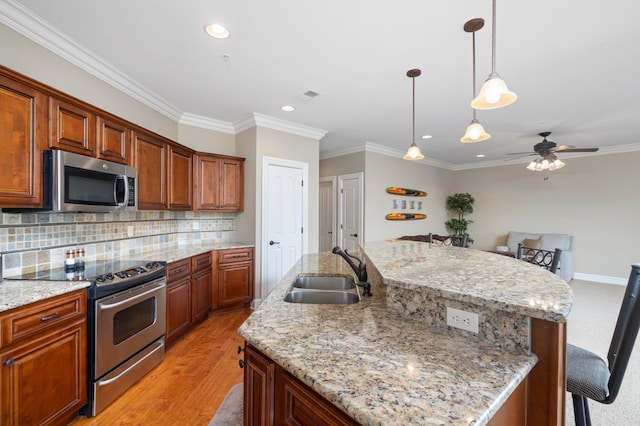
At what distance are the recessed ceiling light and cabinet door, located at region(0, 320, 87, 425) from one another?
7.28ft

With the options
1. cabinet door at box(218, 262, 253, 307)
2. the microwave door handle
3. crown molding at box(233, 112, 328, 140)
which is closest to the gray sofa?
crown molding at box(233, 112, 328, 140)

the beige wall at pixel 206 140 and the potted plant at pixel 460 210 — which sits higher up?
the beige wall at pixel 206 140

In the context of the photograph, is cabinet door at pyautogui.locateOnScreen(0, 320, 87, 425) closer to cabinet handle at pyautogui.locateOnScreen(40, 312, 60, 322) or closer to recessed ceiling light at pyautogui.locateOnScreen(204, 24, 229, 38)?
cabinet handle at pyautogui.locateOnScreen(40, 312, 60, 322)

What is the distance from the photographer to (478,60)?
2439mm

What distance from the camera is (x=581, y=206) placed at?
19.4ft

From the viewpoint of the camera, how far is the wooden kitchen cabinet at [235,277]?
3.58 meters

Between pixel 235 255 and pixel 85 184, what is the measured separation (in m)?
1.86

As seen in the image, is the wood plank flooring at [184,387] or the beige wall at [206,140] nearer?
the wood plank flooring at [184,387]

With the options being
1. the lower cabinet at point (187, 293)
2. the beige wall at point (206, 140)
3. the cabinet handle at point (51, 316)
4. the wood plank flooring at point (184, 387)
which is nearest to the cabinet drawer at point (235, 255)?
the lower cabinet at point (187, 293)

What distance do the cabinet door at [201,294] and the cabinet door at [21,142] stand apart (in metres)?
1.64

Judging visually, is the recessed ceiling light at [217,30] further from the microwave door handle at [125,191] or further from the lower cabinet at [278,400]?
the lower cabinet at [278,400]

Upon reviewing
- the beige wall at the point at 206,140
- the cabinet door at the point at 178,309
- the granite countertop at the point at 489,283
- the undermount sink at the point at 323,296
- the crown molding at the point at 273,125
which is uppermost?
the crown molding at the point at 273,125

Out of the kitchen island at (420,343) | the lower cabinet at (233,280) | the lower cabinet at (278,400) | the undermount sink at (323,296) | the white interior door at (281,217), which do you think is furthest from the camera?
the white interior door at (281,217)

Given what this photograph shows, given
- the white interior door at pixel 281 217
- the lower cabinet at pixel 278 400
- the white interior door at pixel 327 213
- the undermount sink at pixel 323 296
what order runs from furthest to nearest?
1. the white interior door at pixel 327 213
2. the white interior door at pixel 281 217
3. the undermount sink at pixel 323 296
4. the lower cabinet at pixel 278 400
